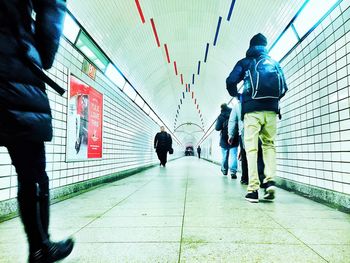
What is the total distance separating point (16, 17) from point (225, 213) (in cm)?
223

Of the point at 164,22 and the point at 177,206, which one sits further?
the point at 164,22

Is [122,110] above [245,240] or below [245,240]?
above

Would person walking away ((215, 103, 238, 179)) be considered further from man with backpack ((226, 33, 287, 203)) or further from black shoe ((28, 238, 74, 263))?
black shoe ((28, 238, 74, 263))

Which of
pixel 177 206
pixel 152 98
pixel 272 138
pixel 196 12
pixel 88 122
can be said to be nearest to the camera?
pixel 177 206

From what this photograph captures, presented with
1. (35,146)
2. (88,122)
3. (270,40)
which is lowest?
(35,146)

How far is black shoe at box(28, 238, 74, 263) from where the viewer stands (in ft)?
4.20

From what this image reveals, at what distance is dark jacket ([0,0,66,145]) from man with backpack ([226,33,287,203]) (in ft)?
8.16

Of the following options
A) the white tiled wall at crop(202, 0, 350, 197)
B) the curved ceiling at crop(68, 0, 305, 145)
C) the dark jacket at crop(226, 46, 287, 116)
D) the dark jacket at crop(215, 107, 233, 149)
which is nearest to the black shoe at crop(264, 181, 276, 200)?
the white tiled wall at crop(202, 0, 350, 197)

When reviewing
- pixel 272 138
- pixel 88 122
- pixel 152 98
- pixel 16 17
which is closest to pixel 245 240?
pixel 16 17

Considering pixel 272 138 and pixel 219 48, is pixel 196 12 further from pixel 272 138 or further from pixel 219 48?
pixel 272 138

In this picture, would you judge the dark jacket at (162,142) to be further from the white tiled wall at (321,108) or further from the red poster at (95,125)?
the white tiled wall at (321,108)

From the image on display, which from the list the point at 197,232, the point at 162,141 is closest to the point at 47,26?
the point at 197,232

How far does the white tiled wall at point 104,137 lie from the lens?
3.53m

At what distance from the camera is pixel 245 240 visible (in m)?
1.79
